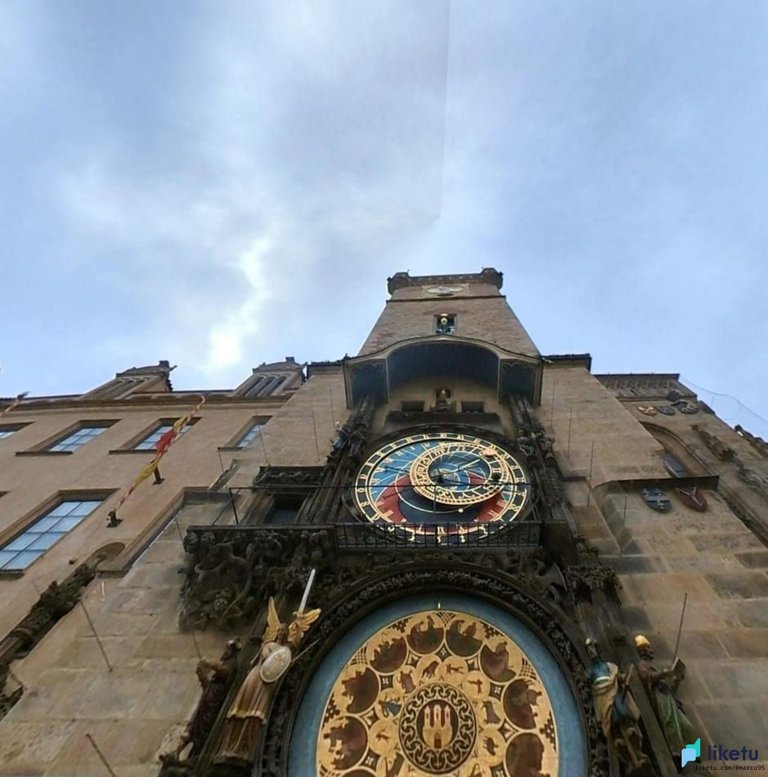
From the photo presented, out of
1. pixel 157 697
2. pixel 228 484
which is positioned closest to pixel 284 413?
pixel 228 484

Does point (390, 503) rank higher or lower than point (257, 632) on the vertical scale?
higher

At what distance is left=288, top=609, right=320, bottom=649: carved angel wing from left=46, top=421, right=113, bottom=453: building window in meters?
15.4

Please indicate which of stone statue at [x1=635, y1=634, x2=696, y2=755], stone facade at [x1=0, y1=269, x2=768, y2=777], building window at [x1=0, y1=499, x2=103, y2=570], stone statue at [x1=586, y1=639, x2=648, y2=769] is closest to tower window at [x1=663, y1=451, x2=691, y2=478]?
stone facade at [x1=0, y1=269, x2=768, y2=777]

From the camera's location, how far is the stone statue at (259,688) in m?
4.86

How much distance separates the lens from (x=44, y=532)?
1233 centimetres

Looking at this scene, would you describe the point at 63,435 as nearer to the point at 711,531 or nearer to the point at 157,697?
the point at 157,697

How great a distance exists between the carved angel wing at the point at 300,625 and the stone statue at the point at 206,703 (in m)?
0.76

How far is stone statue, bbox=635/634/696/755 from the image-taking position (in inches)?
188

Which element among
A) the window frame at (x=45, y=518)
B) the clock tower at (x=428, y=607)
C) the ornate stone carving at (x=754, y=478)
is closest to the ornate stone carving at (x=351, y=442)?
the clock tower at (x=428, y=607)

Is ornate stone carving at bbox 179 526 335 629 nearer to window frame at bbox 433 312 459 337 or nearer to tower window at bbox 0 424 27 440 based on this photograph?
window frame at bbox 433 312 459 337

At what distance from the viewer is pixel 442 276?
2881cm

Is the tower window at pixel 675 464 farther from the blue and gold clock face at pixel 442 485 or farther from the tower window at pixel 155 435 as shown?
the tower window at pixel 155 435

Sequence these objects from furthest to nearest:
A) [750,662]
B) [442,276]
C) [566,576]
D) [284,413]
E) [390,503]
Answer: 1. [442,276]
2. [284,413]
3. [390,503]
4. [566,576]
5. [750,662]

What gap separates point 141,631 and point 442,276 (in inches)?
993
